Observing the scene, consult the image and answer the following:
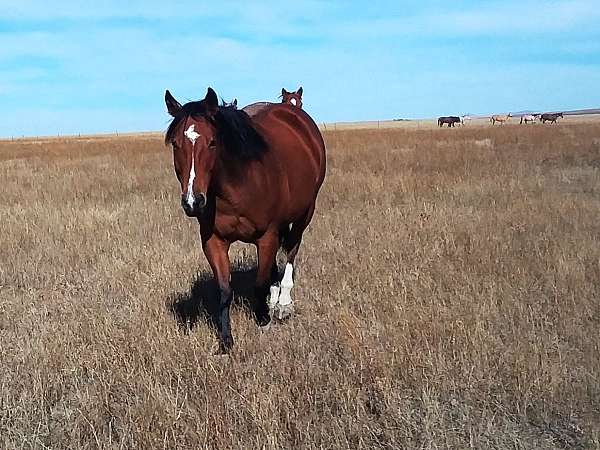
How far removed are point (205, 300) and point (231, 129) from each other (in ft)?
6.87

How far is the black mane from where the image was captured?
3781 mm

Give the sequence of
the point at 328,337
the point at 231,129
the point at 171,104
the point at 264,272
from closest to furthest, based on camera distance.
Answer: the point at 171,104, the point at 231,129, the point at 328,337, the point at 264,272

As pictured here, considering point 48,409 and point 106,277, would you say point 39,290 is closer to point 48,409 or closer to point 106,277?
point 106,277

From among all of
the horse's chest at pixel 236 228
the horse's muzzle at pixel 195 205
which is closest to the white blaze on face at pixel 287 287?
the horse's chest at pixel 236 228

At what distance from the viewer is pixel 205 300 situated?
19.0 feet

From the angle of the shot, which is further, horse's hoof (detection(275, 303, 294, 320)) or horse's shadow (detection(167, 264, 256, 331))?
horse's hoof (detection(275, 303, 294, 320))

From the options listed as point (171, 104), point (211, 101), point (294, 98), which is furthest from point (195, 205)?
point (294, 98)

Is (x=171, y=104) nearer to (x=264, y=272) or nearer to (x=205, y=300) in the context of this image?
(x=264, y=272)

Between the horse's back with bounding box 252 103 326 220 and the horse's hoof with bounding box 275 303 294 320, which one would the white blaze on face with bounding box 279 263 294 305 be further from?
the horse's back with bounding box 252 103 326 220

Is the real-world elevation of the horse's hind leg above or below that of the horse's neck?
below

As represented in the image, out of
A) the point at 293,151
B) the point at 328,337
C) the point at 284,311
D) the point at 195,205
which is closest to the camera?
the point at 195,205

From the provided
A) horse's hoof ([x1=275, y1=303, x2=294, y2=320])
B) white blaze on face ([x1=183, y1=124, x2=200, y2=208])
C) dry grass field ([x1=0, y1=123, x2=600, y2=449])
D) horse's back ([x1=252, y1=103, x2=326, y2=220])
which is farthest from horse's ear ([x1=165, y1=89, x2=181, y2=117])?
horse's hoof ([x1=275, y1=303, x2=294, y2=320])

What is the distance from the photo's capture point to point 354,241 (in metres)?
7.73

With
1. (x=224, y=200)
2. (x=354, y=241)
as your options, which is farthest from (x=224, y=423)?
(x=354, y=241)
